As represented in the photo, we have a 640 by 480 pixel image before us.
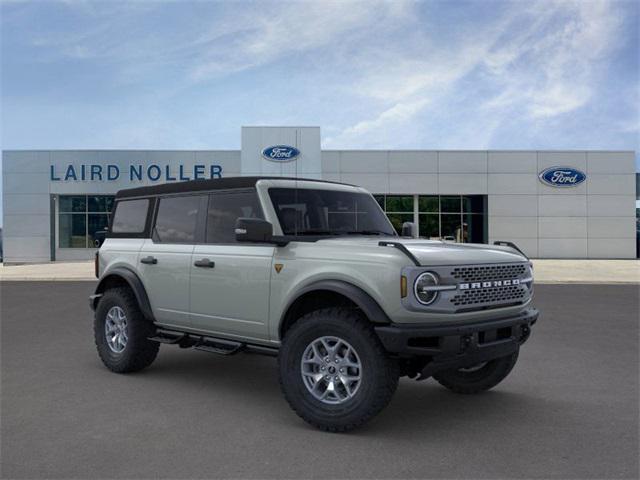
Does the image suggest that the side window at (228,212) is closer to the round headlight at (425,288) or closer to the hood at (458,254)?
the hood at (458,254)

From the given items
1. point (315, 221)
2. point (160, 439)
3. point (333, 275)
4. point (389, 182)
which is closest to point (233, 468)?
point (160, 439)

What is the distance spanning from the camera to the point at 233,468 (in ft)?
12.3

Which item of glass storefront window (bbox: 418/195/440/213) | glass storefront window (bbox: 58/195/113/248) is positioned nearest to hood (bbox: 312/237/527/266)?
glass storefront window (bbox: 418/195/440/213)

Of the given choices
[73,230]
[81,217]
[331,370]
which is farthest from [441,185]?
[331,370]

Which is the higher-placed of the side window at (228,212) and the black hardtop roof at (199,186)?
the black hardtop roof at (199,186)

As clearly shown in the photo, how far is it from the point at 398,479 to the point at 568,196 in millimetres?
32195

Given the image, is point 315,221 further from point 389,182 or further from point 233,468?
point 389,182

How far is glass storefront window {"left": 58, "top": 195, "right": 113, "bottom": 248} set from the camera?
33344mm

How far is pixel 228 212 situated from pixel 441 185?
2791 centimetres

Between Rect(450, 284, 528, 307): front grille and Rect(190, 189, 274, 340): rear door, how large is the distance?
5.47ft

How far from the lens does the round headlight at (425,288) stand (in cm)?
426

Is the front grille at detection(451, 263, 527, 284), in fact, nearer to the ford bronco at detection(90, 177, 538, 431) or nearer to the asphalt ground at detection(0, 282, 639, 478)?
the ford bronco at detection(90, 177, 538, 431)

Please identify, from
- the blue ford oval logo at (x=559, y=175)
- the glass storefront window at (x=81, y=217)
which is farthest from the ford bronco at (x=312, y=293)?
the blue ford oval logo at (x=559, y=175)

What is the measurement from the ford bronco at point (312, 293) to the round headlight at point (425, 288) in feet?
0.03
